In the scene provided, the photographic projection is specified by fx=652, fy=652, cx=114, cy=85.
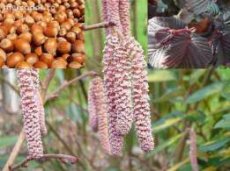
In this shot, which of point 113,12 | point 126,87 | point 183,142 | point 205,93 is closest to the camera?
→ point 126,87

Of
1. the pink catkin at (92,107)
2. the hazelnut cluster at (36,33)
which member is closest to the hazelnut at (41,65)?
the hazelnut cluster at (36,33)

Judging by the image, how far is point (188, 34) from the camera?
181 cm

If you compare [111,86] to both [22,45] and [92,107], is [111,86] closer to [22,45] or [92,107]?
[92,107]

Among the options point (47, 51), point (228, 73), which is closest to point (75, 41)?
point (47, 51)

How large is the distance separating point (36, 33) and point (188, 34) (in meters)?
0.43

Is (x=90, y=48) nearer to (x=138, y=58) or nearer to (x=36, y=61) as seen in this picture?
(x=36, y=61)

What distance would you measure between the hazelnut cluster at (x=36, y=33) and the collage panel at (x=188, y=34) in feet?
0.76

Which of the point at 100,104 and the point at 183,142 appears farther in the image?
the point at 183,142

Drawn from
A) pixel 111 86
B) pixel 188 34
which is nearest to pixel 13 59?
pixel 111 86

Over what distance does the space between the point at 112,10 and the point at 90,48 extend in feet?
1.04

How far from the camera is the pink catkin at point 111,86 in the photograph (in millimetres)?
1413

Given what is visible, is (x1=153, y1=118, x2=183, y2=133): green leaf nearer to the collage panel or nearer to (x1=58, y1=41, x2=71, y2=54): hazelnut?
the collage panel

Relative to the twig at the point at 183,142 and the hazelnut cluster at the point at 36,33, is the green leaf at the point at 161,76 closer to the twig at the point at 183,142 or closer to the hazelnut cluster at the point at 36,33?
the twig at the point at 183,142

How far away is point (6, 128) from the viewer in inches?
118
